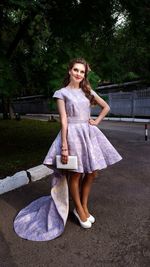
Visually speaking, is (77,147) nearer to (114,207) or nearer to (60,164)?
(60,164)

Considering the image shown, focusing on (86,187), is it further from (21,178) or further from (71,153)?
(21,178)

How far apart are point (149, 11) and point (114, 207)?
5390mm

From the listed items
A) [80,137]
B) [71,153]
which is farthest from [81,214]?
[80,137]

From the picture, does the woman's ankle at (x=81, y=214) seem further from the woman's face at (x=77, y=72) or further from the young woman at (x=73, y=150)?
the woman's face at (x=77, y=72)

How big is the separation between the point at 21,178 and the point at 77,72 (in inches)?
104

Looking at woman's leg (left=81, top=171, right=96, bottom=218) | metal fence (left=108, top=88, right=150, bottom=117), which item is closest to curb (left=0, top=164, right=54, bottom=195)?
woman's leg (left=81, top=171, right=96, bottom=218)

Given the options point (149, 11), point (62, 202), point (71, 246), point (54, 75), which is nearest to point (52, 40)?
point (54, 75)

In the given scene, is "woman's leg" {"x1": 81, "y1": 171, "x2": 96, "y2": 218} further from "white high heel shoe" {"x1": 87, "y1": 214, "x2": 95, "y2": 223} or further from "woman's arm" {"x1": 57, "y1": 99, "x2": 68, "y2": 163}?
"woman's arm" {"x1": 57, "y1": 99, "x2": 68, "y2": 163}

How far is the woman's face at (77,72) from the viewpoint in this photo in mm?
3850

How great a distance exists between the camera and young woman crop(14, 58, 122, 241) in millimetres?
3789

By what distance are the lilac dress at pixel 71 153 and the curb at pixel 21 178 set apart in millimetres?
1470

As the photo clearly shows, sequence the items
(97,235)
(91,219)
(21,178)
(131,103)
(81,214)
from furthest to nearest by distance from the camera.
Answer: (131,103) → (21,178) → (91,219) → (81,214) → (97,235)

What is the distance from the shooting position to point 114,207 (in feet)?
15.3

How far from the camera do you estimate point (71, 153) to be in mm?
3805
